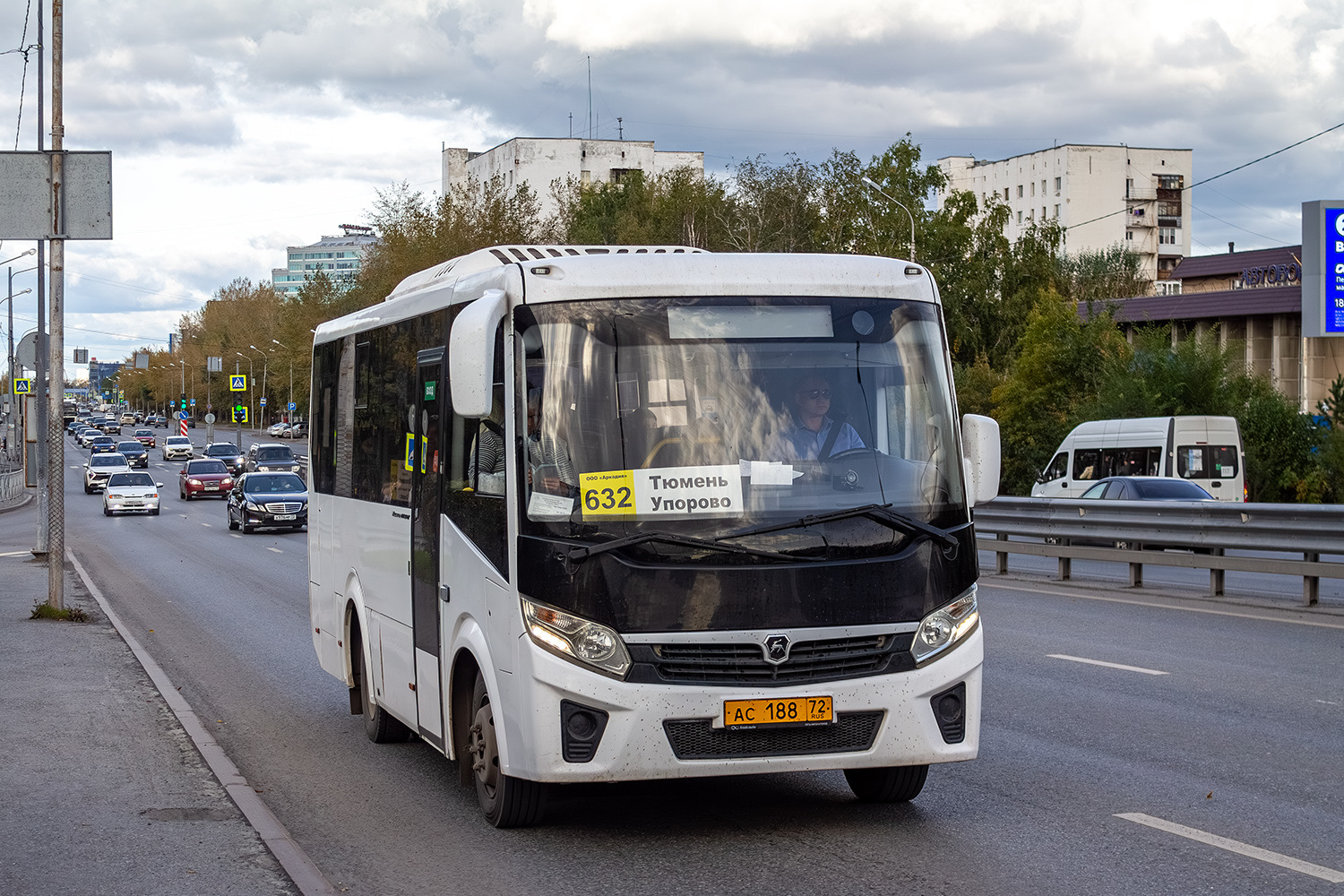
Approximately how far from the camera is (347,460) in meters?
9.78

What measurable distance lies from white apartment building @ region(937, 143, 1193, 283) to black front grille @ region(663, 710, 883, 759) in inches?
4506

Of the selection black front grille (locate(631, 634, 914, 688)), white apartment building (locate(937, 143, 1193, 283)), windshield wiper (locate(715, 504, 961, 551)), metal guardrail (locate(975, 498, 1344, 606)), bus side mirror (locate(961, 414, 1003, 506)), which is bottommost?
metal guardrail (locate(975, 498, 1344, 606))

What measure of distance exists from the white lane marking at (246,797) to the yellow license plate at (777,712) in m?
1.67

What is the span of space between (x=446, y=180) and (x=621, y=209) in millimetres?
44076

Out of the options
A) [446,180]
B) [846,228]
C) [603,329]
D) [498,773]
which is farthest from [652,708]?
[446,180]

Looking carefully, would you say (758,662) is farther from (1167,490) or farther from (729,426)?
(1167,490)

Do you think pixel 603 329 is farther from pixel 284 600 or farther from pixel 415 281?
pixel 284 600

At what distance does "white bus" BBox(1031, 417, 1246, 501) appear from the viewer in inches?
1297

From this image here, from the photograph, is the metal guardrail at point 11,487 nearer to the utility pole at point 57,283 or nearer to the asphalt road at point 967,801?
the utility pole at point 57,283

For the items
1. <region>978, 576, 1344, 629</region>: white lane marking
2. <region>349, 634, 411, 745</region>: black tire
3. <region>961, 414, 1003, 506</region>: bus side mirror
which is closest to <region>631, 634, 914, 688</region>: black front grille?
<region>961, 414, 1003, 506</region>: bus side mirror

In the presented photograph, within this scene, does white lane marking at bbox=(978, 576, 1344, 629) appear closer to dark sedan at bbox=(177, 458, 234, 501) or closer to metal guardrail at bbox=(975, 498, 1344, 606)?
metal guardrail at bbox=(975, 498, 1344, 606)

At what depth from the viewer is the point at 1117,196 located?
392 feet

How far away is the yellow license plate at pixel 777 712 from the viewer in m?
6.25

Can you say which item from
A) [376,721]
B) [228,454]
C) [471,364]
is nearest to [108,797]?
[376,721]
